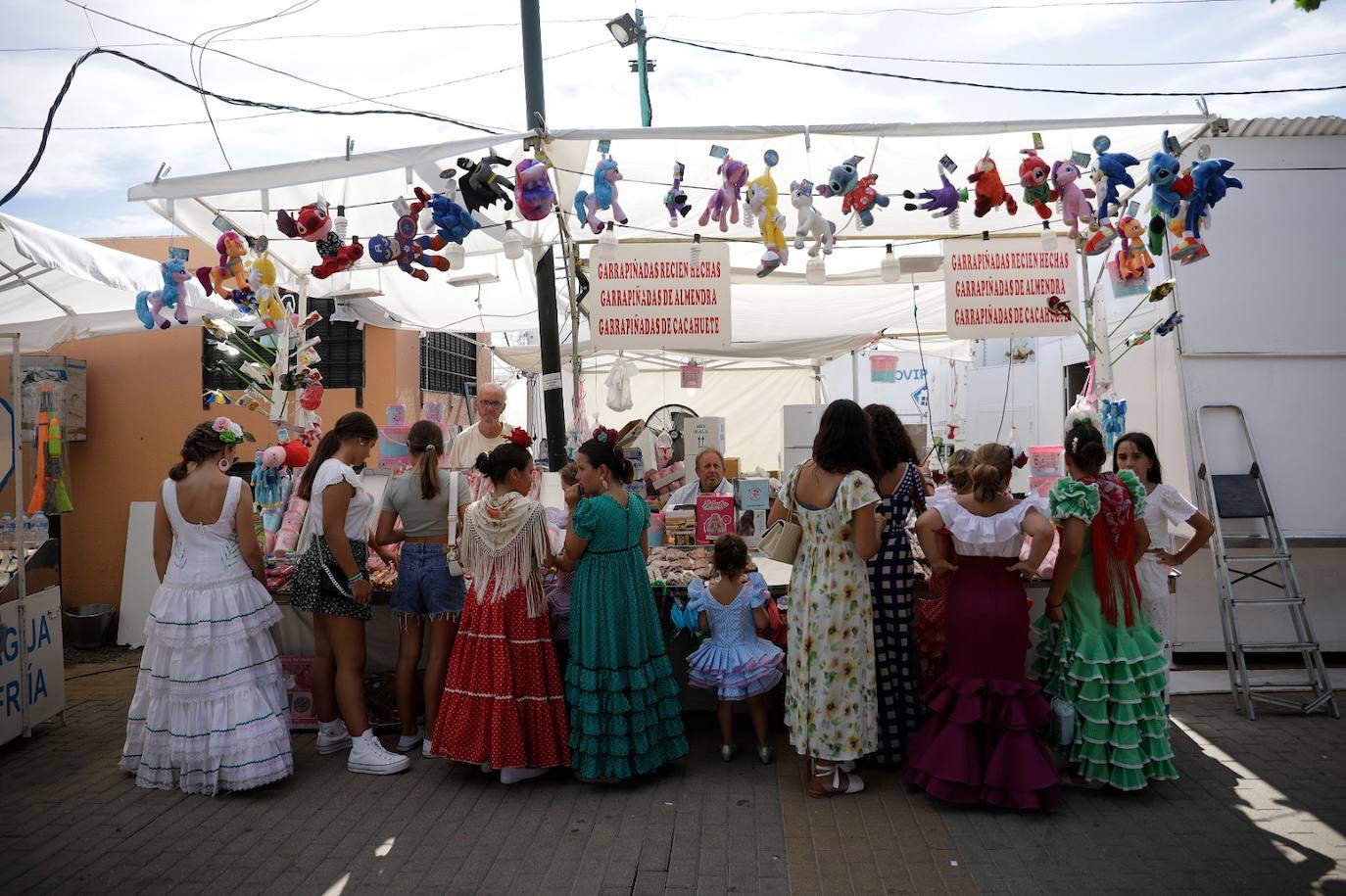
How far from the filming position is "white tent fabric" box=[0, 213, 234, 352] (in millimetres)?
6189

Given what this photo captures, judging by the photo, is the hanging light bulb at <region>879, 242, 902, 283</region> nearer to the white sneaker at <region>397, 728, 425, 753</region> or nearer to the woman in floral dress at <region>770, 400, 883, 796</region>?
the woman in floral dress at <region>770, 400, 883, 796</region>

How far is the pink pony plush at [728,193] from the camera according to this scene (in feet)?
17.1

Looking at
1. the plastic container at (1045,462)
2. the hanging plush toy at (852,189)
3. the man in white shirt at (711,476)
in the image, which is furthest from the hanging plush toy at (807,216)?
the plastic container at (1045,462)

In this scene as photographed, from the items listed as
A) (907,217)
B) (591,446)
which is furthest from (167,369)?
(907,217)

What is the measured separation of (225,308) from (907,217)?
5.59 meters

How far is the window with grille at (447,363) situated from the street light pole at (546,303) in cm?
465

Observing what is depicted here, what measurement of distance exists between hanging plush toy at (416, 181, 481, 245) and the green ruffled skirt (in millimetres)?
3698

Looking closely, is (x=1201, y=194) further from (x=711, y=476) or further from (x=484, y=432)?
(x=484, y=432)

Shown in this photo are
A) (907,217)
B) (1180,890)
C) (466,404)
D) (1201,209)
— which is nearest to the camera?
(1180,890)

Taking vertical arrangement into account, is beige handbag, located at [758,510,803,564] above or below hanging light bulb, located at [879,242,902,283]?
below

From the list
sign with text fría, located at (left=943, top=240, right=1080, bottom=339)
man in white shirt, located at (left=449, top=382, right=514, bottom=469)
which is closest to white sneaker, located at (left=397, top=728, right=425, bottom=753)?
man in white shirt, located at (left=449, top=382, right=514, bottom=469)

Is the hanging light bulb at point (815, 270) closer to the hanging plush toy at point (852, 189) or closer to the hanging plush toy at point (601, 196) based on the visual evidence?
the hanging plush toy at point (852, 189)

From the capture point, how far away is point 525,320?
10156mm

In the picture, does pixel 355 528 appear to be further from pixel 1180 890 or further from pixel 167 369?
pixel 167 369
